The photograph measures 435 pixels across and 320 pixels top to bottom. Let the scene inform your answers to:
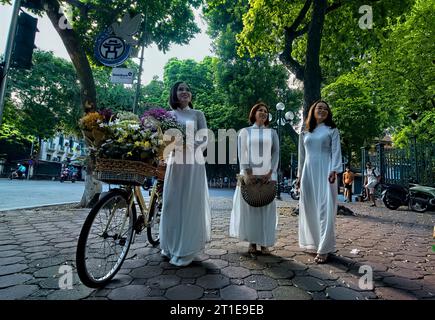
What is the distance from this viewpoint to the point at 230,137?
2570cm

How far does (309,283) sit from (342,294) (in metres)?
0.32

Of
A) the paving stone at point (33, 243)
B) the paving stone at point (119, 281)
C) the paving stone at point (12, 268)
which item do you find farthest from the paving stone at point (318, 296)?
the paving stone at point (33, 243)

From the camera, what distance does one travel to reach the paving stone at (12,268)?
2.82 metres

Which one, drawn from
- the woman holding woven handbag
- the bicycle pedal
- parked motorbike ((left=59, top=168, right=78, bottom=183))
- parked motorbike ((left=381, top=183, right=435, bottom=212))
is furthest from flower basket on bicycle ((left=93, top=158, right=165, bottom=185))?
parked motorbike ((left=59, top=168, right=78, bottom=183))

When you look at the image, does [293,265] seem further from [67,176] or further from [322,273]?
[67,176]

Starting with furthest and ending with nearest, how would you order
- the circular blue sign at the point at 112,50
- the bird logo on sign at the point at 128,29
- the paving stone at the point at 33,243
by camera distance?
the bird logo on sign at the point at 128,29 → the circular blue sign at the point at 112,50 → the paving stone at the point at 33,243

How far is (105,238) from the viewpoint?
273 centimetres

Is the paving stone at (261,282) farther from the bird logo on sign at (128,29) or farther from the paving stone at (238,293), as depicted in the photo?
the bird logo on sign at (128,29)

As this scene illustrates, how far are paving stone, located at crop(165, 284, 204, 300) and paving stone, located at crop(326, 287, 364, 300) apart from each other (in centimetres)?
112

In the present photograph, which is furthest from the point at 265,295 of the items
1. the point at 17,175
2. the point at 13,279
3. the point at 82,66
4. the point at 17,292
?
the point at 17,175

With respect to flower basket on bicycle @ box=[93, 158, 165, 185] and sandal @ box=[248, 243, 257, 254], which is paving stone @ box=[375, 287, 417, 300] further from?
flower basket on bicycle @ box=[93, 158, 165, 185]

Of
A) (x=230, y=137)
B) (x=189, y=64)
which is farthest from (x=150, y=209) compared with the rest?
(x=189, y=64)

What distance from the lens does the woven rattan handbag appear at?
366 cm
